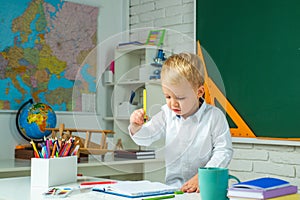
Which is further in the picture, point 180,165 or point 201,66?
point 180,165

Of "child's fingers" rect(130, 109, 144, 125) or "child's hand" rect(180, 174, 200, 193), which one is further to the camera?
"child's fingers" rect(130, 109, 144, 125)

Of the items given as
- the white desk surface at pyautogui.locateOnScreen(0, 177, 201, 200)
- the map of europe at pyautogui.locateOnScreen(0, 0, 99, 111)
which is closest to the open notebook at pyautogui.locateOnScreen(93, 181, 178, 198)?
the white desk surface at pyautogui.locateOnScreen(0, 177, 201, 200)

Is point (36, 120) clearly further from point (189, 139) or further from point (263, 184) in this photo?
point (263, 184)

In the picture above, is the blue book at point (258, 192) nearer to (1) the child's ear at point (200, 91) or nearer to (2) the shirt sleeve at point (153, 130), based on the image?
(1) the child's ear at point (200, 91)

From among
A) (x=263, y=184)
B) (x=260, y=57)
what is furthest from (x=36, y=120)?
(x=263, y=184)

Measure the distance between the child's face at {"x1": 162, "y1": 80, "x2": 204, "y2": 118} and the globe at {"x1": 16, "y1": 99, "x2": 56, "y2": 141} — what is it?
154cm

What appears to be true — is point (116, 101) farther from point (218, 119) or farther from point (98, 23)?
point (98, 23)

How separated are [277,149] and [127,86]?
4.12 feet

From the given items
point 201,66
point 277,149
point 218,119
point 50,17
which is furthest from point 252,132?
point 50,17

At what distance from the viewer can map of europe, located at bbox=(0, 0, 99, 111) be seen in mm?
3156

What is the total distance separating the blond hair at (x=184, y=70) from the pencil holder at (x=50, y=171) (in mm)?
468

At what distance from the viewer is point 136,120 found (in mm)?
1622

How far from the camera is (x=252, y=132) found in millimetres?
2855

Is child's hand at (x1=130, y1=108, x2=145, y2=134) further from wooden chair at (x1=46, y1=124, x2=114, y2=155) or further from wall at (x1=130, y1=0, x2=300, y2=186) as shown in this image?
wall at (x1=130, y1=0, x2=300, y2=186)
